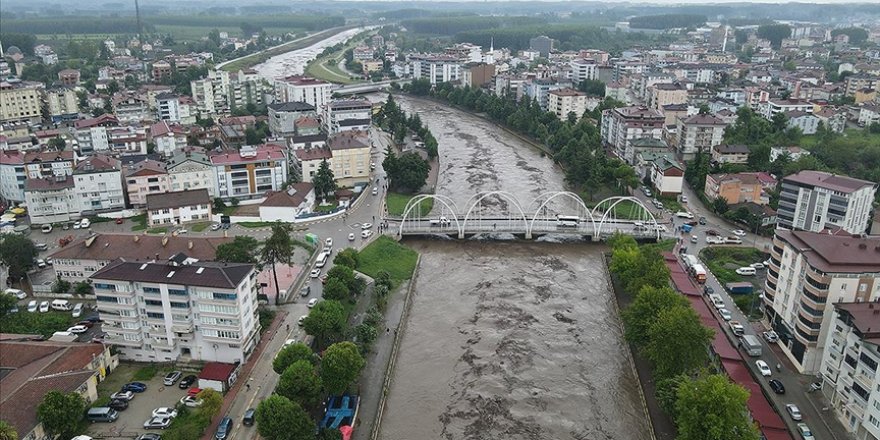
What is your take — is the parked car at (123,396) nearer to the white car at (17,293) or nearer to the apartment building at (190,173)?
the white car at (17,293)

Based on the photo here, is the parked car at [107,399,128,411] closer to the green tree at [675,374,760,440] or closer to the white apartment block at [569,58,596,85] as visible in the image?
the green tree at [675,374,760,440]

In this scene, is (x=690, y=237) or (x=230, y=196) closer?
(x=690, y=237)

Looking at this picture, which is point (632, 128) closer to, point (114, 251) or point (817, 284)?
point (817, 284)

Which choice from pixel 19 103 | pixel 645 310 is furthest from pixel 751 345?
pixel 19 103

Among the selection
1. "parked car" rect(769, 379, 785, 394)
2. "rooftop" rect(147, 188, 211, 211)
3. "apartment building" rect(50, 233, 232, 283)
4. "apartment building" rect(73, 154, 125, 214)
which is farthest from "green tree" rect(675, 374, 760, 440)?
"apartment building" rect(73, 154, 125, 214)

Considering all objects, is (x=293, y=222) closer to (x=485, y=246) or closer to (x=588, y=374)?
(x=485, y=246)

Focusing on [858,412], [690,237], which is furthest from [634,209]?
[858,412]

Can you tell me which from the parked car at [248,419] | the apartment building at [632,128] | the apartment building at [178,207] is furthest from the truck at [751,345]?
the apartment building at [178,207]
